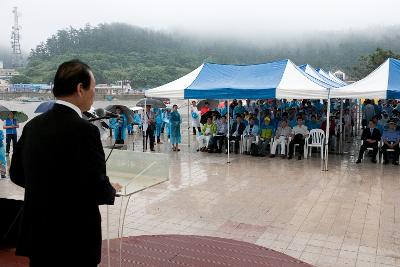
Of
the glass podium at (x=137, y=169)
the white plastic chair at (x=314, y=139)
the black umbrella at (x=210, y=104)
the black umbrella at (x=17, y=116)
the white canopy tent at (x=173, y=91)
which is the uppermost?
the white canopy tent at (x=173, y=91)

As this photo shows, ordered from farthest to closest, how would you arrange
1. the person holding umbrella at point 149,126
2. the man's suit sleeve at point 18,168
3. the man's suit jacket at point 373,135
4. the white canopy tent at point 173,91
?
the person holding umbrella at point 149,126 → the white canopy tent at point 173,91 → the man's suit jacket at point 373,135 → the man's suit sleeve at point 18,168

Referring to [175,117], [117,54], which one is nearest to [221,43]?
[117,54]

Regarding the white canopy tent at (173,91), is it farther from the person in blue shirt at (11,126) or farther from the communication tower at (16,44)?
the communication tower at (16,44)

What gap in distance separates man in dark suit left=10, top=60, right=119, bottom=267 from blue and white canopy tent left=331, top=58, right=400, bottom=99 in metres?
8.49

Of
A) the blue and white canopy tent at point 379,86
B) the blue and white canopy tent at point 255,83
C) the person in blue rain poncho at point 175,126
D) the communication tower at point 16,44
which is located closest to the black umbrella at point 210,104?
the person in blue rain poncho at point 175,126

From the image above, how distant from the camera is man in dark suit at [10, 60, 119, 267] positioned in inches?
72.6

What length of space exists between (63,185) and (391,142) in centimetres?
1009

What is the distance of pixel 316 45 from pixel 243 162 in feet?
466

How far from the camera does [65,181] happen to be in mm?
1850

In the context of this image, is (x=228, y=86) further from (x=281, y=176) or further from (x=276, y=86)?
(x=281, y=176)

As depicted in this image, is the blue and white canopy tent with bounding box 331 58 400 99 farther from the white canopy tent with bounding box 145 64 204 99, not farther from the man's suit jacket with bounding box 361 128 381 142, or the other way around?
the white canopy tent with bounding box 145 64 204 99

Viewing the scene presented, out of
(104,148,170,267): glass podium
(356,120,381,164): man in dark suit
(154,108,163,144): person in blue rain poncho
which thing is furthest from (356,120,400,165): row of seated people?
(104,148,170,267): glass podium

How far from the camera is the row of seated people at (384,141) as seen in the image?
10.2 meters

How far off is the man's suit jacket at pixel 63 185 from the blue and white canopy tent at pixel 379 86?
335 inches
